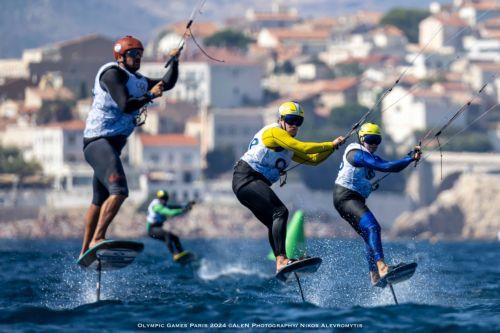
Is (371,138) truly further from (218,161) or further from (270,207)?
(218,161)

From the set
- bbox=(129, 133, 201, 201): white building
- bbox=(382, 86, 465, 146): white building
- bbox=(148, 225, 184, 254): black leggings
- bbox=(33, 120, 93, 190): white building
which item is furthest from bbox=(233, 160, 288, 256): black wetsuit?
bbox=(382, 86, 465, 146): white building

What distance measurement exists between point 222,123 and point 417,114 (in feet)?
69.2

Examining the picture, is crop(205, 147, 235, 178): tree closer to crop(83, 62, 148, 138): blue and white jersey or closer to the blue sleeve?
the blue sleeve

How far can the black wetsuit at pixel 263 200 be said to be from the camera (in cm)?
2077

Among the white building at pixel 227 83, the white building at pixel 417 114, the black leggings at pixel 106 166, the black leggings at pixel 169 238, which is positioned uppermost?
Answer: the white building at pixel 227 83

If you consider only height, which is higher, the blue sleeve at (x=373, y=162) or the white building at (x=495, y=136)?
the white building at (x=495, y=136)

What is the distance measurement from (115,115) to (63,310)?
2.71m

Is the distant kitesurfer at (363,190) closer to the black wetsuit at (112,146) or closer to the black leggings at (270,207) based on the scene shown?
the black leggings at (270,207)

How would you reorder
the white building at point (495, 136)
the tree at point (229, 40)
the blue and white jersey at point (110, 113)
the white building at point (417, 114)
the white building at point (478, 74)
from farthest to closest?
the tree at point (229, 40), the white building at point (478, 74), the white building at point (417, 114), the white building at point (495, 136), the blue and white jersey at point (110, 113)

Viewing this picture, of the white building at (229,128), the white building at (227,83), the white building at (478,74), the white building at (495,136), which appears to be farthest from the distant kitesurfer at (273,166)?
the white building at (478,74)

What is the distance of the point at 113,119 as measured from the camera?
20422mm

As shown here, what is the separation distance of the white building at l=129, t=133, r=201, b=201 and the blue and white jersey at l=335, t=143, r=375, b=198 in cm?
10405

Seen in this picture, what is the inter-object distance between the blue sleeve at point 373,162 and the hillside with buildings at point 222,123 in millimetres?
81622

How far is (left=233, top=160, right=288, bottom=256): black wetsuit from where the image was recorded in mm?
20766
